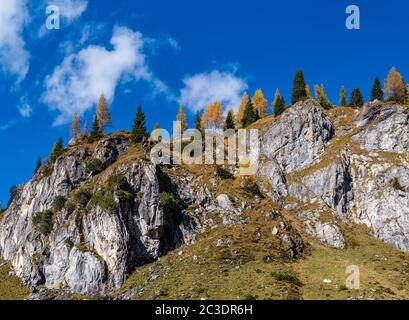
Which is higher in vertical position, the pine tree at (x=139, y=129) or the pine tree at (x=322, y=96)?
the pine tree at (x=322, y=96)

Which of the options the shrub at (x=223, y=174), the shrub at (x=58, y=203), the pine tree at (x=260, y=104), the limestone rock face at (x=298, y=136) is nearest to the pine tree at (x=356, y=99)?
the limestone rock face at (x=298, y=136)

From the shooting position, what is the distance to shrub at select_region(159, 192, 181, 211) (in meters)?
100

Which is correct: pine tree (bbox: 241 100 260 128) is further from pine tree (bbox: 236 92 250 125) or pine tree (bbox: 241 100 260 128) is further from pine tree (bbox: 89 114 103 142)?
pine tree (bbox: 89 114 103 142)

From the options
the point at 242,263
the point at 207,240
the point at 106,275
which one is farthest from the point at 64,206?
the point at 242,263

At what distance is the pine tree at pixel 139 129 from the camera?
437 ft

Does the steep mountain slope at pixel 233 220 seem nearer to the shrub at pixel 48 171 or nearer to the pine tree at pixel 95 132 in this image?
the shrub at pixel 48 171

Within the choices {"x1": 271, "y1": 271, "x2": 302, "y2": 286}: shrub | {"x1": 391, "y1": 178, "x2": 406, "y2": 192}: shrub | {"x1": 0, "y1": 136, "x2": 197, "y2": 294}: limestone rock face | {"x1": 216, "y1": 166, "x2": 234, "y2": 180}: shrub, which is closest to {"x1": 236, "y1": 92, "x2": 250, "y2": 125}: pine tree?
{"x1": 216, "y1": 166, "x2": 234, "y2": 180}: shrub

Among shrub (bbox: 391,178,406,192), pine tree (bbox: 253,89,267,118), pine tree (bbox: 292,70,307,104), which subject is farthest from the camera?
pine tree (bbox: 253,89,267,118)

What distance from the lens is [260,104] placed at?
6599 inches

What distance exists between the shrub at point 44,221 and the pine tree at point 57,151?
2884 cm

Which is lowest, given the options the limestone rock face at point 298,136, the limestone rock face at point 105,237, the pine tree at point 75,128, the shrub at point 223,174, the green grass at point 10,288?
the green grass at point 10,288

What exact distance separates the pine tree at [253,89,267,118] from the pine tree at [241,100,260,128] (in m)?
8.25

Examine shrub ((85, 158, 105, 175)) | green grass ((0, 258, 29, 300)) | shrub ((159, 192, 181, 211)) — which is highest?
shrub ((85, 158, 105, 175))
